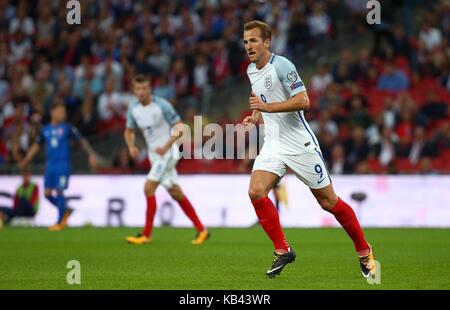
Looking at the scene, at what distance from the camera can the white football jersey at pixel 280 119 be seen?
1022 cm

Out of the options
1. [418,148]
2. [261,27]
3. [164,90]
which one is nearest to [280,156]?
[261,27]

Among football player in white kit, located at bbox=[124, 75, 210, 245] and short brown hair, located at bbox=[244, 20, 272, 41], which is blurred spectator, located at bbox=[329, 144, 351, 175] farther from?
short brown hair, located at bbox=[244, 20, 272, 41]

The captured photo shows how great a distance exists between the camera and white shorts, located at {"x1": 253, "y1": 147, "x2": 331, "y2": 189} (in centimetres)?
1017

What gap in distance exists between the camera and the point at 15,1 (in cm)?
2797

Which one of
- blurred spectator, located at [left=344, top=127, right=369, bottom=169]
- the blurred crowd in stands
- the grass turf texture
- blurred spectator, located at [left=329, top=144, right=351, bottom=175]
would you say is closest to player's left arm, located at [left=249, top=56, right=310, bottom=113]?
the grass turf texture

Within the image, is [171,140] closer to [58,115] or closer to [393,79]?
[58,115]

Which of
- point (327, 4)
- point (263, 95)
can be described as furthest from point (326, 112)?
point (263, 95)

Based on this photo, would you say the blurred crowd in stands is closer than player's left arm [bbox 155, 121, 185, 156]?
No

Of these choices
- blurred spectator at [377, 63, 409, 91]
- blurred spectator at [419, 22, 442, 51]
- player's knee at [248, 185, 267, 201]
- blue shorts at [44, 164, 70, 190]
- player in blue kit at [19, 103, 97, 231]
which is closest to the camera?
player's knee at [248, 185, 267, 201]

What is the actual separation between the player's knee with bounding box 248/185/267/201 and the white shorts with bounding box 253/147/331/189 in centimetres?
21

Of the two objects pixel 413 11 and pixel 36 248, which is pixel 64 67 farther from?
pixel 36 248

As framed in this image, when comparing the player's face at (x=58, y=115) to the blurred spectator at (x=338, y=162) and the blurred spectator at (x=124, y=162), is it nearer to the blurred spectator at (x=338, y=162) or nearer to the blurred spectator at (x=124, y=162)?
the blurred spectator at (x=124, y=162)

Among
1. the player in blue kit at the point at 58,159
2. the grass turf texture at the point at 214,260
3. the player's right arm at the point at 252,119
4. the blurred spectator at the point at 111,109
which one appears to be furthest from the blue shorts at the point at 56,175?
the player's right arm at the point at 252,119

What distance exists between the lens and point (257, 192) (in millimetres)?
10117
